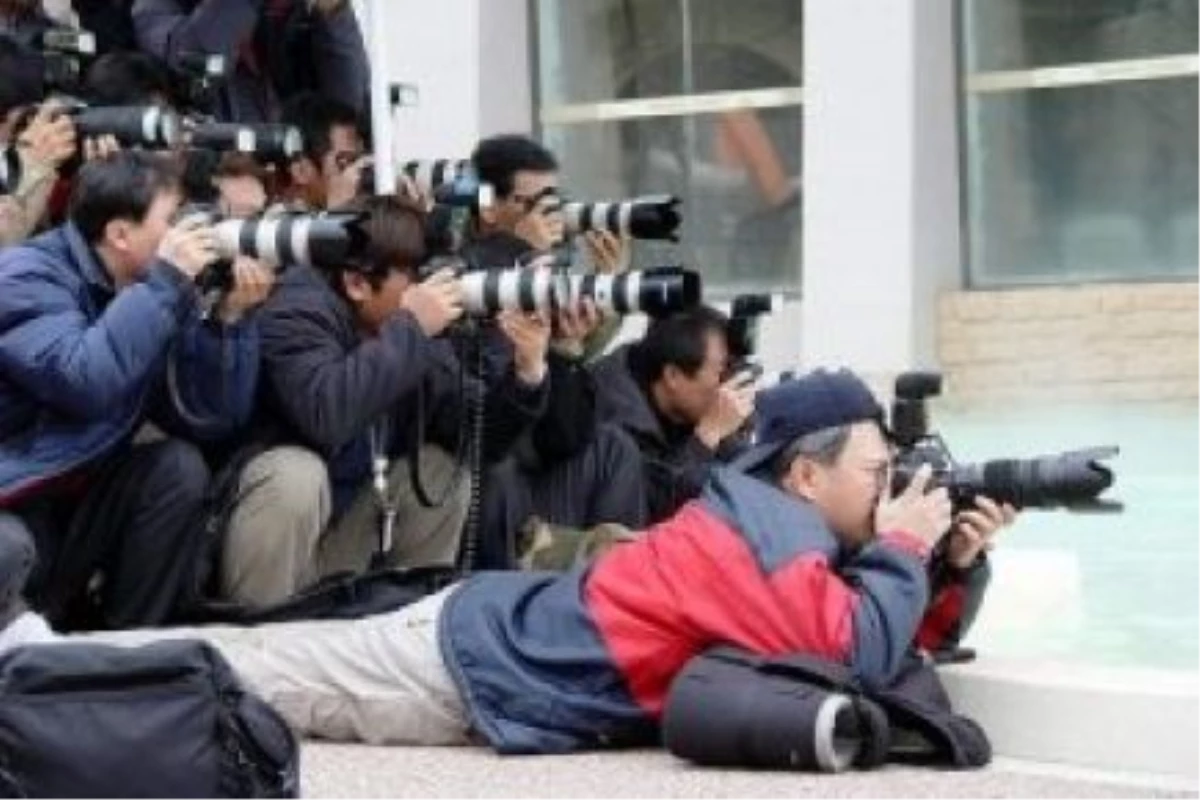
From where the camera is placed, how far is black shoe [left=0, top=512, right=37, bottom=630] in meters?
4.02

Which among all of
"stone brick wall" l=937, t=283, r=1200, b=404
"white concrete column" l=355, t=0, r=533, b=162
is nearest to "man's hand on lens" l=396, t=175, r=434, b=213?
"stone brick wall" l=937, t=283, r=1200, b=404

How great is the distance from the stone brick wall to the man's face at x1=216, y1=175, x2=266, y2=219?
418cm

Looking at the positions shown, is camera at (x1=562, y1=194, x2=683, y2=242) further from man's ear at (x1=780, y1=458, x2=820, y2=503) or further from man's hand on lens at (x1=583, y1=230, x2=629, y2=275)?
man's ear at (x1=780, y1=458, x2=820, y2=503)

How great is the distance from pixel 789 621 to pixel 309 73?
3923 millimetres

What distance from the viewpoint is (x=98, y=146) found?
655 cm

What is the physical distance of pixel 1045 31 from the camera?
34.0 feet

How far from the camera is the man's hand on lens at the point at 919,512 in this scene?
4773 millimetres

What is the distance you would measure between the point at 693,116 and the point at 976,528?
6.28m

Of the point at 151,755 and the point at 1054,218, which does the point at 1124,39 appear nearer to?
the point at 1054,218

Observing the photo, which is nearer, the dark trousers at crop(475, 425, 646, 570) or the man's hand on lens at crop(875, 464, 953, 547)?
the man's hand on lens at crop(875, 464, 953, 547)

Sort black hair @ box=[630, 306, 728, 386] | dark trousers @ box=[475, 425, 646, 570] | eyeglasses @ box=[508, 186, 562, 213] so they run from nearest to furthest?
dark trousers @ box=[475, 425, 646, 570], black hair @ box=[630, 306, 728, 386], eyeglasses @ box=[508, 186, 562, 213]

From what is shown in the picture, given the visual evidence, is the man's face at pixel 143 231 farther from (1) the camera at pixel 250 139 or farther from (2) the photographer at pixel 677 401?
(2) the photographer at pixel 677 401

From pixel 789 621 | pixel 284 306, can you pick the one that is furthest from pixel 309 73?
pixel 789 621

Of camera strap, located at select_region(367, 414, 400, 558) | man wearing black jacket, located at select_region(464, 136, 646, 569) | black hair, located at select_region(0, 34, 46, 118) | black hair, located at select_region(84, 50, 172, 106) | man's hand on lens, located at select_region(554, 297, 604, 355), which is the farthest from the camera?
black hair, located at select_region(84, 50, 172, 106)
